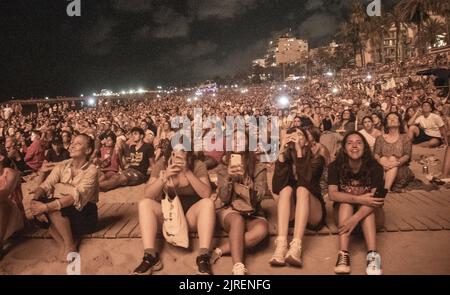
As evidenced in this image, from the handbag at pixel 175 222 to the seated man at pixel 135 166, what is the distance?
346 cm

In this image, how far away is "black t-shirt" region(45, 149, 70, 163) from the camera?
26.7 ft

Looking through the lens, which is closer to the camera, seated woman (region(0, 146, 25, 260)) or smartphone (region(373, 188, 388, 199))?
smartphone (region(373, 188, 388, 199))

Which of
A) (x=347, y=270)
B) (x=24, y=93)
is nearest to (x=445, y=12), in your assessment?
(x=347, y=270)

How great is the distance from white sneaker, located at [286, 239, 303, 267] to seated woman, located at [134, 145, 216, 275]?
2.39 feet

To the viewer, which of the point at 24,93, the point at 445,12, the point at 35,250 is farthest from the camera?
the point at 24,93

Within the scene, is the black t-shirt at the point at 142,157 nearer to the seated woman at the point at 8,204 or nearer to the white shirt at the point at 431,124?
the seated woman at the point at 8,204

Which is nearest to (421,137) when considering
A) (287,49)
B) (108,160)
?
(108,160)

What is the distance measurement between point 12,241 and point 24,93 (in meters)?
138

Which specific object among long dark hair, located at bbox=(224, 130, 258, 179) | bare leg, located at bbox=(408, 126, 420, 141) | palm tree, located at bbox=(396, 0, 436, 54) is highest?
palm tree, located at bbox=(396, 0, 436, 54)

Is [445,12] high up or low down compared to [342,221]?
up

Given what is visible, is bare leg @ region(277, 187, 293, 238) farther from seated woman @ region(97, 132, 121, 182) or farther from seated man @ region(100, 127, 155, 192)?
seated woman @ region(97, 132, 121, 182)

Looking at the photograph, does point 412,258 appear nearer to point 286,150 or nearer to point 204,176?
point 286,150

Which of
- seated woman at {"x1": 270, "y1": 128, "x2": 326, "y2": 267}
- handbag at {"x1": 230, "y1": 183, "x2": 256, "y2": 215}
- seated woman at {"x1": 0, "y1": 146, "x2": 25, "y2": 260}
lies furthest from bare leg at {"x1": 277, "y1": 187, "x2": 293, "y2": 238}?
seated woman at {"x1": 0, "y1": 146, "x2": 25, "y2": 260}
